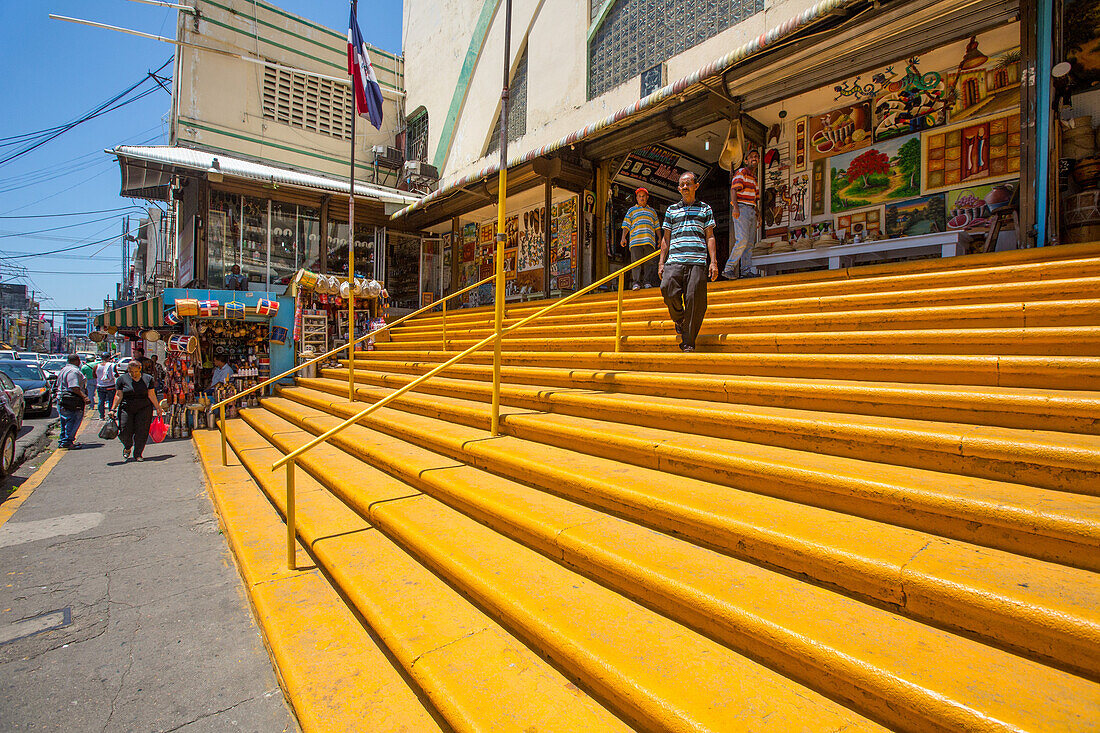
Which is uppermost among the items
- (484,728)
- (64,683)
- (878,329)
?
(878,329)

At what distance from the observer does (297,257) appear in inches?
578

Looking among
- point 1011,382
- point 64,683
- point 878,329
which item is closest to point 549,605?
point 64,683

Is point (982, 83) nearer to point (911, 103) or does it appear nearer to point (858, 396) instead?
point (911, 103)

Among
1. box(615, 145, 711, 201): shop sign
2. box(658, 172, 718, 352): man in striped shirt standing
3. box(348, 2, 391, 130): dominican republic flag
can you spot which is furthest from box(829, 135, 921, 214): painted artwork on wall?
box(348, 2, 391, 130): dominican republic flag

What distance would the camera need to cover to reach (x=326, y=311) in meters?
12.6

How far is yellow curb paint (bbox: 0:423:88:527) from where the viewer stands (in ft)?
17.7

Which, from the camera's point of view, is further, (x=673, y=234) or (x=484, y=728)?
(x=673, y=234)

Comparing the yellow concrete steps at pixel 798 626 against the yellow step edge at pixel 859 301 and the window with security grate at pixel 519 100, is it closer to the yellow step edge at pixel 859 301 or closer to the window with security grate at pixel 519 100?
the yellow step edge at pixel 859 301

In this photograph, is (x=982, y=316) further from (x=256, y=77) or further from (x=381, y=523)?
(x=256, y=77)

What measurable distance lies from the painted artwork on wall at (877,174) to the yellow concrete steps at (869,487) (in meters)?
6.94

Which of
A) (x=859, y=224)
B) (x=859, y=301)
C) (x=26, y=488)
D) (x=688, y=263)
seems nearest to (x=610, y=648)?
(x=688, y=263)

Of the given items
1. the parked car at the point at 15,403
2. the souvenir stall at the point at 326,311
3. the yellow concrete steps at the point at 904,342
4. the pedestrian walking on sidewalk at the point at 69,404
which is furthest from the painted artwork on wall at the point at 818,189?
the pedestrian walking on sidewalk at the point at 69,404

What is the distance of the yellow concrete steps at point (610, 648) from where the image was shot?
62.1 inches

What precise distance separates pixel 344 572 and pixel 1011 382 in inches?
163
